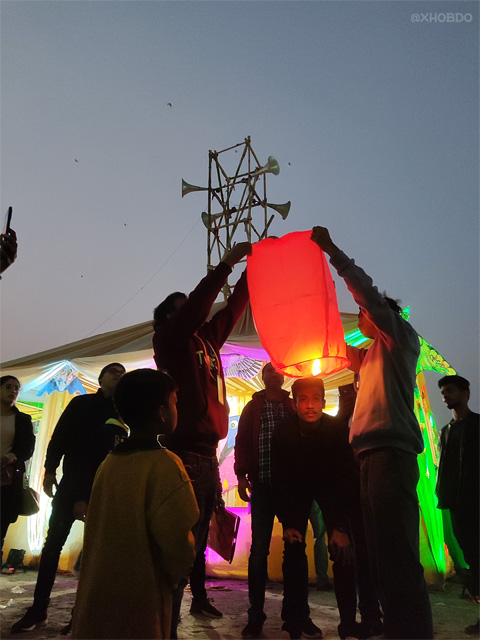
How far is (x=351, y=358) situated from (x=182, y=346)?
1.01 m

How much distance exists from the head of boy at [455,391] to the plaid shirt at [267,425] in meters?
1.32

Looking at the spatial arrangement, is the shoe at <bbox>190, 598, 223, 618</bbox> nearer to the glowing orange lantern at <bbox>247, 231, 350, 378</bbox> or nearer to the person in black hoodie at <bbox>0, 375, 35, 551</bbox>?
the person in black hoodie at <bbox>0, 375, 35, 551</bbox>

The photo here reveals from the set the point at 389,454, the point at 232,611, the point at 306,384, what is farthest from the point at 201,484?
the point at 232,611

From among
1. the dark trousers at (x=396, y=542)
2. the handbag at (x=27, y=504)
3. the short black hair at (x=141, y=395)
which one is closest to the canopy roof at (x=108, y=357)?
the handbag at (x=27, y=504)

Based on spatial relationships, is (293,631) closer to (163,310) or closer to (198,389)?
(198,389)

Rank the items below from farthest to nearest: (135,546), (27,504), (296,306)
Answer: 1. (27,504)
2. (296,306)
3. (135,546)

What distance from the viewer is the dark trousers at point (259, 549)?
2.91 metres

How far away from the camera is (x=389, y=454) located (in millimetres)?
2064

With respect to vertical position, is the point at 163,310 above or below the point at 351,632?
above

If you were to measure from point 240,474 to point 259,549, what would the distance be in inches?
23.7

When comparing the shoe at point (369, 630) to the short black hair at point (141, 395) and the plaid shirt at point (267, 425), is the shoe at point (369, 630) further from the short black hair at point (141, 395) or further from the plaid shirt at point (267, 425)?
the short black hair at point (141, 395)

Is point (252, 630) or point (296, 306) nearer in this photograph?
point (296, 306)

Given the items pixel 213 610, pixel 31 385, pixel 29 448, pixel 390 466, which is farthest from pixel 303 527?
pixel 31 385

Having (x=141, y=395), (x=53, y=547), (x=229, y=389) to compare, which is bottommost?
(x=53, y=547)
